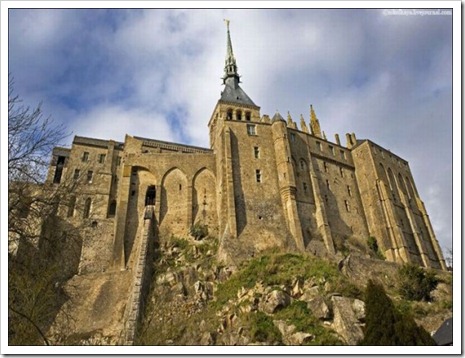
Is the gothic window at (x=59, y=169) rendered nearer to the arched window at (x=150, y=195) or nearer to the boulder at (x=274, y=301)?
the arched window at (x=150, y=195)

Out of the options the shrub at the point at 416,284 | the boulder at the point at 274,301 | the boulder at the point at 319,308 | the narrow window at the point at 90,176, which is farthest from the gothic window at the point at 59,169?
the shrub at the point at 416,284

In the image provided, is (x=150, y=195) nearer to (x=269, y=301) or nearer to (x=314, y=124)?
(x=269, y=301)

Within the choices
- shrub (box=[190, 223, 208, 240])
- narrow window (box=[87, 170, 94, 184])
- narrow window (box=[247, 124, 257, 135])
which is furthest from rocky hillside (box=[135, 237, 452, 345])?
narrow window (box=[247, 124, 257, 135])

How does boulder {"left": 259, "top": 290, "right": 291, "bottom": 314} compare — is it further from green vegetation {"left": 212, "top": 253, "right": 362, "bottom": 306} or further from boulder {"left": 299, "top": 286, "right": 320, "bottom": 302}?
green vegetation {"left": 212, "top": 253, "right": 362, "bottom": 306}

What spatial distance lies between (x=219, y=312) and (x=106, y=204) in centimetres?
1693

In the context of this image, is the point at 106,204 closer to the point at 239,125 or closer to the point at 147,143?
the point at 147,143

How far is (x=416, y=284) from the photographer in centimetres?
2398

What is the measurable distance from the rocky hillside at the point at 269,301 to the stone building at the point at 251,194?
2.75m

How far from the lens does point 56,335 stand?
20812 mm

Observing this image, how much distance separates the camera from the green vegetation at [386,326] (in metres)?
13.6

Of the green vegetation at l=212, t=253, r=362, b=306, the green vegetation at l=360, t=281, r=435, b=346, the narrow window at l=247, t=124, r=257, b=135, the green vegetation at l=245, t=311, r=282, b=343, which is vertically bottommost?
the green vegetation at l=360, t=281, r=435, b=346

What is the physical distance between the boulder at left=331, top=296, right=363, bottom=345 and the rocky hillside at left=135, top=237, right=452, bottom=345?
43mm

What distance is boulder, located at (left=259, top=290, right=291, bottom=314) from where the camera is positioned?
22312 millimetres

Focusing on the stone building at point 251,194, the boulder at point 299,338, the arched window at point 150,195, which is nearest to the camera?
the boulder at point 299,338
